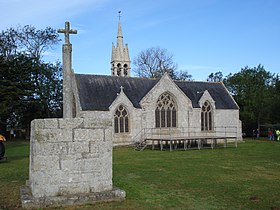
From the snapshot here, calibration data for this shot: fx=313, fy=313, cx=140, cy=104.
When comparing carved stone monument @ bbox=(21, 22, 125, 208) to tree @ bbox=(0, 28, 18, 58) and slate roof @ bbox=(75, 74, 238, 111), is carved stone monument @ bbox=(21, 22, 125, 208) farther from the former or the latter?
tree @ bbox=(0, 28, 18, 58)

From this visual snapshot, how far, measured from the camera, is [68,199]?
741cm

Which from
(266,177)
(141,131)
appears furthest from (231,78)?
(266,177)

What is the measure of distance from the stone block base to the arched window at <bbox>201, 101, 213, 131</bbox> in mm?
26045

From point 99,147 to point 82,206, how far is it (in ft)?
4.83

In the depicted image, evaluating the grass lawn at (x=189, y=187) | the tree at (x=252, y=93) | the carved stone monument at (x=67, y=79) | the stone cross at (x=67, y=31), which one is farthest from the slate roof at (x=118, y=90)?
the carved stone monument at (x=67, y=79)

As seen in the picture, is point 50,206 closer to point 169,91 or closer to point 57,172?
point 57,172

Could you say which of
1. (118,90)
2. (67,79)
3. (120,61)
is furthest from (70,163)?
(120,61)

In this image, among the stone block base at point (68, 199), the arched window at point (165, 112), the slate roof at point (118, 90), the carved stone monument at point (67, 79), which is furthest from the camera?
the arched window at point (165, 112)

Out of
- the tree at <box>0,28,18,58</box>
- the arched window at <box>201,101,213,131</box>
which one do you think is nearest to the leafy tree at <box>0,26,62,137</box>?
the tree at <box>0,28,18,58</box>

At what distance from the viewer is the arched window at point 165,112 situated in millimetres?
30703

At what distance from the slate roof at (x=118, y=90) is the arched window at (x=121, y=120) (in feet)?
3.69

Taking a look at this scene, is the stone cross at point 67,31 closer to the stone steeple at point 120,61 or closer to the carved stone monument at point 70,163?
the carved stone monument at point 70,163

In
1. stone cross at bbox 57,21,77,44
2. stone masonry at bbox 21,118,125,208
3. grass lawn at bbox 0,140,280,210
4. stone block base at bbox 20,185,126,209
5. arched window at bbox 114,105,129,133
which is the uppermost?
stone cross at bbox 57,21,77,44

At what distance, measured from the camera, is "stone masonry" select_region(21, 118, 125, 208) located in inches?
292
